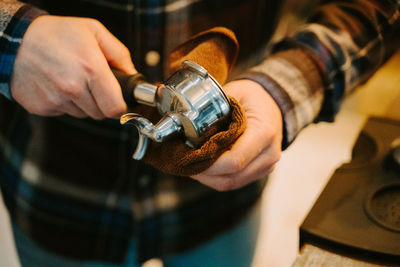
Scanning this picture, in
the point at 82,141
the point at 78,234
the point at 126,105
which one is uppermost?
the point at 126,105

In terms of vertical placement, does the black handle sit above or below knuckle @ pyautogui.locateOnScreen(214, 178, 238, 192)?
above

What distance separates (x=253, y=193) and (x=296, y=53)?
232 millimetres

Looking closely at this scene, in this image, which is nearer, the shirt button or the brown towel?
the brown towel

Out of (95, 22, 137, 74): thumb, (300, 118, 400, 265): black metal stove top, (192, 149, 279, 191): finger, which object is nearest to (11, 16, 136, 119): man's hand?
(95, 22, 137, 74): thumb

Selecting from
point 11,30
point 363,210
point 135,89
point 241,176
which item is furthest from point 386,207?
point 11,30

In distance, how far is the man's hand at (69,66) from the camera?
0.38 m

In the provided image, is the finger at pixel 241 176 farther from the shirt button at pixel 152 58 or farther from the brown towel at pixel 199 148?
the shirt button at pixel 152 58

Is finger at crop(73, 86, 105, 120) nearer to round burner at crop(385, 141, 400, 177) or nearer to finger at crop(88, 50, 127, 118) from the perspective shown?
finger at crop(88, 50, 127, 118)

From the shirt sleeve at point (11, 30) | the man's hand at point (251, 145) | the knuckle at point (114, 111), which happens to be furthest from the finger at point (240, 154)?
the shirt sleeve at point (11, 30)

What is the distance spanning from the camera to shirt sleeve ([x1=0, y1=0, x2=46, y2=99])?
1.29ft

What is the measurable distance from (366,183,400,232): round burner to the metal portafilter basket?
176 millimetres

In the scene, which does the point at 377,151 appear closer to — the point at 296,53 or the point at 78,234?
the point at 296,53

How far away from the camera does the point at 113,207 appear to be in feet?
1.79

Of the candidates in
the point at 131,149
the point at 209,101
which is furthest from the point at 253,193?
the point at 209,101
